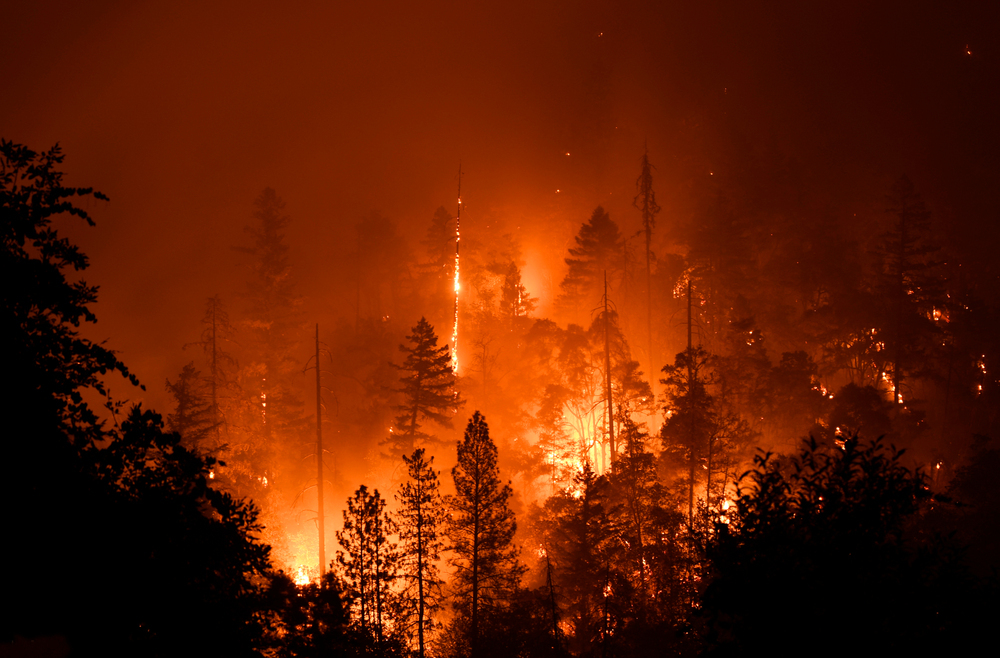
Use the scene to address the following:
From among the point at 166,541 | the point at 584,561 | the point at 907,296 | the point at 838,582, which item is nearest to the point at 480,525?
the point at 584,561

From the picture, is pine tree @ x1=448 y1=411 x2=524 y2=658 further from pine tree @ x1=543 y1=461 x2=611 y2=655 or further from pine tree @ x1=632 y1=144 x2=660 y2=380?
pine tree @ x1=632 y1=144 x2=660 y2=380

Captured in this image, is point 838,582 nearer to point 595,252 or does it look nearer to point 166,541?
point 166,541

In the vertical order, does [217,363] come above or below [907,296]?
below

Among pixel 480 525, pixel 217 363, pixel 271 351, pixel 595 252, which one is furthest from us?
pixel 271 351

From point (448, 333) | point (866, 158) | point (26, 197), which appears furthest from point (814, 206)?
point (26, 197)

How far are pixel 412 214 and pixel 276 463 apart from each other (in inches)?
1924

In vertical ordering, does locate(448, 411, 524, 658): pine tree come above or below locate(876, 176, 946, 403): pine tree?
below

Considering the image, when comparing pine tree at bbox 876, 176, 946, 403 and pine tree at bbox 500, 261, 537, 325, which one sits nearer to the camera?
pine tree at bbox 876, 176, 946, 403

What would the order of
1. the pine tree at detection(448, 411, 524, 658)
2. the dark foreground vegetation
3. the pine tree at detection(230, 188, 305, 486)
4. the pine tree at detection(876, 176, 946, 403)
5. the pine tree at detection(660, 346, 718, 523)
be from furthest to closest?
the pine tree at detection(230, 188, 305, 486), the pine tree at detection(876, 176, 946, 403), the pine tree at detection(660, 346, 718, 523), the pine tree at detection(448, 411, 524, 658), the dark foreground vegetation

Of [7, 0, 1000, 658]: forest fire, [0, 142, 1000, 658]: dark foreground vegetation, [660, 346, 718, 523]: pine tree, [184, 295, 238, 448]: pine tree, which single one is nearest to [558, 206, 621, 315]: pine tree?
[7, 0, 1000, 658]: forest fire

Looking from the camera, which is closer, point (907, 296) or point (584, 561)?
point (584, 561)

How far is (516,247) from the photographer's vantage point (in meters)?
52.7

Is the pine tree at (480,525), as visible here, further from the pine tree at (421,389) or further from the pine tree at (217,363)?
the pine tree at (217,363)

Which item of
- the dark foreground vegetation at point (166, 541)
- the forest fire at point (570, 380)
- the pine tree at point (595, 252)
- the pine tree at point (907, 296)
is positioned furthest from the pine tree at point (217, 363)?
the pine tree at point (907, 296)
